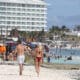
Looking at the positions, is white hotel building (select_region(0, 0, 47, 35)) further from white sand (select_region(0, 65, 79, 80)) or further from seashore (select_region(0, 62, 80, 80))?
white sand (select_region(0, 65, 79, 80))

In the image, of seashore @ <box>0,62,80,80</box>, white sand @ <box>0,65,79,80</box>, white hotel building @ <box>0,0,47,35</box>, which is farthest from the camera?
white hotel building @ <box>0,0,47,35</box>

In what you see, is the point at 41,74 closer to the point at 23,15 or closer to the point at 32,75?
the point at 32,75

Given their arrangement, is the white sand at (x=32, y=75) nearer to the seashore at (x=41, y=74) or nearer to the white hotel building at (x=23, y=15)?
the seashore at (x=41, y=74)

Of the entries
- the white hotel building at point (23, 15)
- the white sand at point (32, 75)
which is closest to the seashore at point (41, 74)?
the white sand at point (32, 75)

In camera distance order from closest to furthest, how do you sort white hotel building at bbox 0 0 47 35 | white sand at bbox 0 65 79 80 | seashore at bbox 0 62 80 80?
1. white sand at bbox 0 65 79 80
2. seashore at bbox 0 62 80 80
3. white hotel building at bbox 0 0 47 35

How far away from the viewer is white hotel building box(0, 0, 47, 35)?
6969 inches

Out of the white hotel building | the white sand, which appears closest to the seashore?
the white sand

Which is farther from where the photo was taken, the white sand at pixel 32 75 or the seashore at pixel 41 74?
the seashore at pixel 41 74

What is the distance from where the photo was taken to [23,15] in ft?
605

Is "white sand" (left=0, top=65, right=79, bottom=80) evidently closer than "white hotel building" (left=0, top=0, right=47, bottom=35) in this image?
Yes

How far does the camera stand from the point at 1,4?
184 metres

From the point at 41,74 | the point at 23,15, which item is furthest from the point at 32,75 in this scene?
the point at 23,15

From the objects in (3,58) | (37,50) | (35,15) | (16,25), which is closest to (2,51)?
(3,58)

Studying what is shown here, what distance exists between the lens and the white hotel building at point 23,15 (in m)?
177
